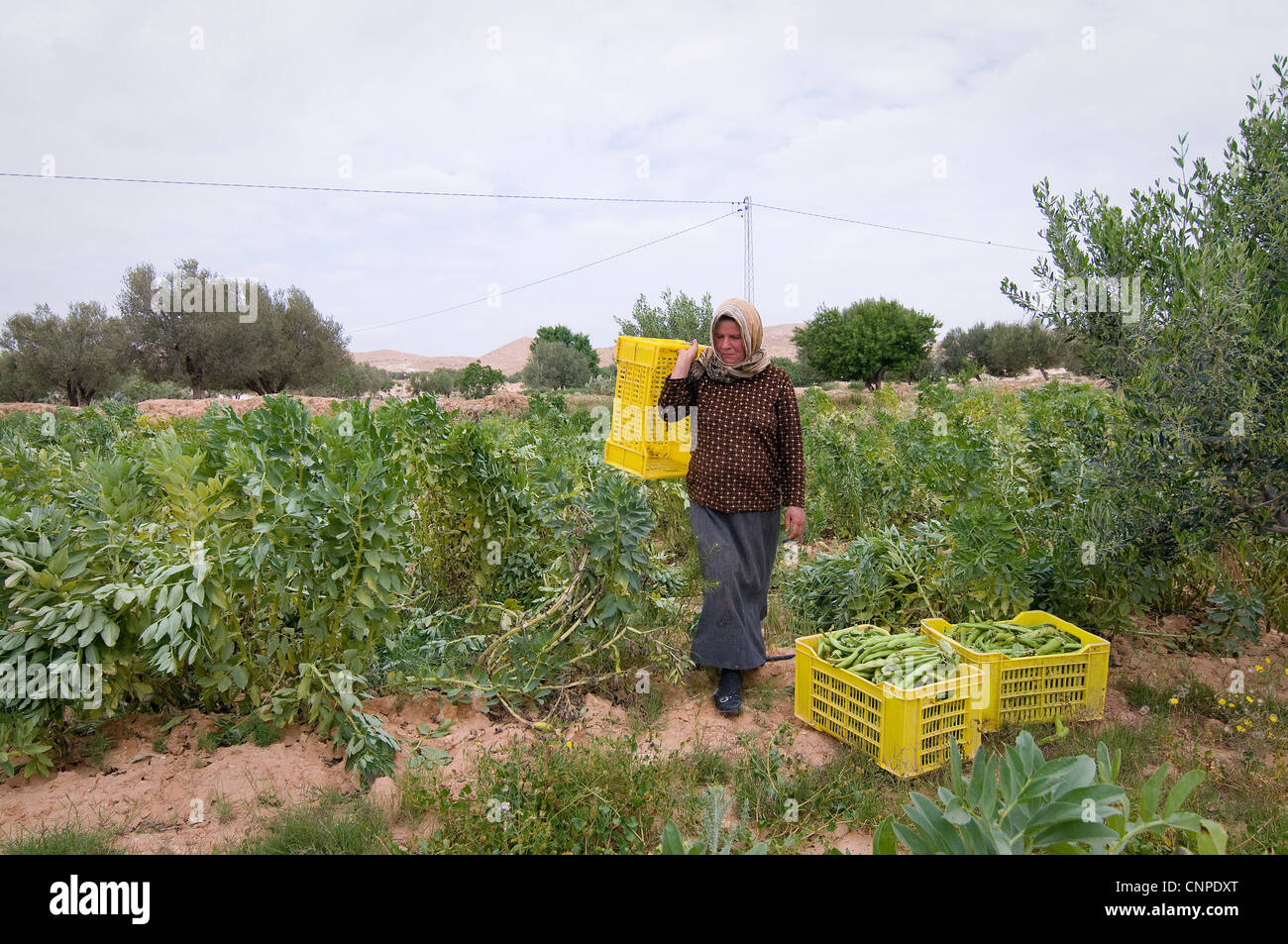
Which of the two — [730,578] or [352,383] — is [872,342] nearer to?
[352,383]

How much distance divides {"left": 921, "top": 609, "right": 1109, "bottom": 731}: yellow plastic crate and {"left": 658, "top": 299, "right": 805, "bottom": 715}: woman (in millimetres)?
896

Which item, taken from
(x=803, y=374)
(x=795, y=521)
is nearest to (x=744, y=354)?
(x=795, y=521)

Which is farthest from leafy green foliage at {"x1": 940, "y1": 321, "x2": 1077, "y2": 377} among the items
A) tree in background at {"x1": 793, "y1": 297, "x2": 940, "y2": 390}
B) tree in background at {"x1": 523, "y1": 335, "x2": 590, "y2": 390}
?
tree in background at {"x1": 523, "y1": 335, "x2": 590, "y2": 390}

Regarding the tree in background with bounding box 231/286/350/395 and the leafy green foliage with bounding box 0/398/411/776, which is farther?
the tree in background with bounding box 231/286/350/395

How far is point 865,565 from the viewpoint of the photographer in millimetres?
4434

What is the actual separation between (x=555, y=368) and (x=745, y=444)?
102 feet

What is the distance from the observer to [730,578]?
3832 millimetres

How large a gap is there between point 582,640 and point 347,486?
1.40 m

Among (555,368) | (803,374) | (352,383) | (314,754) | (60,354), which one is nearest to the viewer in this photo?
(314,754)

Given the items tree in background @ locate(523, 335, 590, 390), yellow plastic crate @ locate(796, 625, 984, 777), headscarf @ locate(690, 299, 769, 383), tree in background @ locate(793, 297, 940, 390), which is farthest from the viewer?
tree in background @ locate(793, 297, 940, 390)

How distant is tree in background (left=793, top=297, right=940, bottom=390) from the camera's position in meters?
35.4

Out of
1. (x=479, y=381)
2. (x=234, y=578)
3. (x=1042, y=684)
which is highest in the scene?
(x=479, y=381)

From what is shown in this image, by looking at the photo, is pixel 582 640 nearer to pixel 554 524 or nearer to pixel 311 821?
pixel 554 524

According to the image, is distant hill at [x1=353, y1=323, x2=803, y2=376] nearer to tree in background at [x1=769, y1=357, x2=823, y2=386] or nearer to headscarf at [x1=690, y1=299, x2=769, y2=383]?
tree in background at [x1=769, y1=357, x2=823, y2=386]
